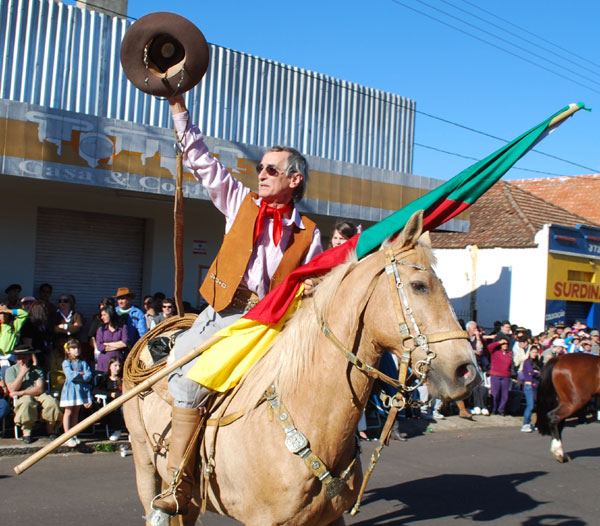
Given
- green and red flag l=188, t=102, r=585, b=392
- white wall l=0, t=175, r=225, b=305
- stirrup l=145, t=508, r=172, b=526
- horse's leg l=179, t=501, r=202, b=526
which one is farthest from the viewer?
white wall l=0, t=175, r=225, b=305

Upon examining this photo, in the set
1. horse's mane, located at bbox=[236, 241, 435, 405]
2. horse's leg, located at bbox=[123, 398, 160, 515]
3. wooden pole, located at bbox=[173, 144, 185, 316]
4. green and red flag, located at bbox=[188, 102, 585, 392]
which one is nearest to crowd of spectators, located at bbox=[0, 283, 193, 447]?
horse's leg, located at bbox=[123, 398, 160, 515]

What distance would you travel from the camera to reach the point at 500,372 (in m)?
14.0

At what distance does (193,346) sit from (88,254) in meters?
10.1

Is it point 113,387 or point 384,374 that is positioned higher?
point 384,374

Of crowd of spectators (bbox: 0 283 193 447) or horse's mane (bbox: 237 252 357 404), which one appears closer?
horse's mane (bbox: 237 252 357 404)

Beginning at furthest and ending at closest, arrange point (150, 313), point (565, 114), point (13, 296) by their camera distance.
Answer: point (150, 313) < point (13, 296) < point (565, 114)

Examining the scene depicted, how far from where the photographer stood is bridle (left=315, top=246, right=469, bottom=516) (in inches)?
107

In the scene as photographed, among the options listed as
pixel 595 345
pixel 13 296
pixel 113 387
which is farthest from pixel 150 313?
pixel 595 345

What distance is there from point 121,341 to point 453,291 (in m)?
15.8

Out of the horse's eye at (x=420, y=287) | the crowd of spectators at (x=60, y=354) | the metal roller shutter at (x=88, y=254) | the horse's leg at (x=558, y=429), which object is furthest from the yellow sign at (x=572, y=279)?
the horse's eye at (x=420, y=287)

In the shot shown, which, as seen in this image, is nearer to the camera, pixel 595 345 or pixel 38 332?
pixel 38 332

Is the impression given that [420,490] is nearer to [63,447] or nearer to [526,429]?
[63,447]

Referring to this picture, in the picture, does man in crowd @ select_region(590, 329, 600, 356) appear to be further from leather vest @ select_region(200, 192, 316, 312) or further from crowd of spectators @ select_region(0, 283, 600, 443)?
leather vest @ select_region(200, 192, 316, 312)

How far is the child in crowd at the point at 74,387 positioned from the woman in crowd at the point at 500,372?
341 inches
